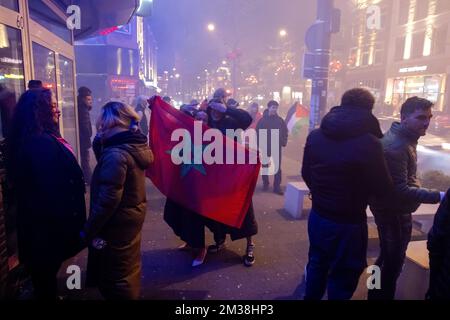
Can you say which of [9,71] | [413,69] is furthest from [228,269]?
[413,69]

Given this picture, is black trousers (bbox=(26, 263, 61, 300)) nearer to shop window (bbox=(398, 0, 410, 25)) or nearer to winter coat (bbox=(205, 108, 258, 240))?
winter coat (bbox=(205, 108, 258, 240))

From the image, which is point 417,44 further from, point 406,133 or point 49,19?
point 406,133

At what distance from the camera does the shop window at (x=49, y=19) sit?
5.38 meters

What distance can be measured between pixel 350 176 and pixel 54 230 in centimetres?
247

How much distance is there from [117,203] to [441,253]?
226cm

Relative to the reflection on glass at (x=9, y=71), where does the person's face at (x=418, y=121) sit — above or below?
below

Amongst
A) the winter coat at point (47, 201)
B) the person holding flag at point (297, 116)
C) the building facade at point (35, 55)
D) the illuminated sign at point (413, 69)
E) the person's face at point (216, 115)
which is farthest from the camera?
the illuminated sign at point (413, 69)

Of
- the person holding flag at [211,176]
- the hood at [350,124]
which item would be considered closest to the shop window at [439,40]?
the person holding flag at [211,176]

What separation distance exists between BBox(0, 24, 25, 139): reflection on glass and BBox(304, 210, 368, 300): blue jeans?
3627mm

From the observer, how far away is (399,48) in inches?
1391

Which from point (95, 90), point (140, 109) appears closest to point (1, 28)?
point (140, 109)

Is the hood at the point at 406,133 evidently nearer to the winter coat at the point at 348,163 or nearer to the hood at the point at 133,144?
the winter coat at the point at 348,163

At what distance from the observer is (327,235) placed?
2846mm
